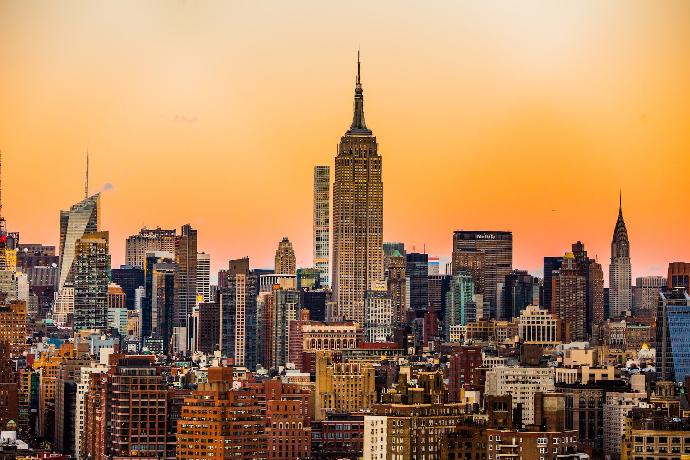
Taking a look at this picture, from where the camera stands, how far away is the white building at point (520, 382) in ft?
203

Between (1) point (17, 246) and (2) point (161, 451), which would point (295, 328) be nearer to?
(1) point (17, 246)

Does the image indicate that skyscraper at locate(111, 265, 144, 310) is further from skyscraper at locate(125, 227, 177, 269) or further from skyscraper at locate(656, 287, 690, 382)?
skyscraper at locate(656, 287, 690, 382)

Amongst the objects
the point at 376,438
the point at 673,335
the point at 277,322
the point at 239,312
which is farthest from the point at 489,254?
the point at 376,438

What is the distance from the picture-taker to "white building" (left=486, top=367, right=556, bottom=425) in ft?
203

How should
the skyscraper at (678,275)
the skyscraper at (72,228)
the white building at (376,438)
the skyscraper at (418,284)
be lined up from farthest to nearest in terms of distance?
the skyscraper at (418,284)
the skyscraper at (72,228)
the skyscraper at (678,275)
the white building at (376,438)

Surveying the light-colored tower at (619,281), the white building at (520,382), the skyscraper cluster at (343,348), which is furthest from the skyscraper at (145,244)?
the white building at (520,382)

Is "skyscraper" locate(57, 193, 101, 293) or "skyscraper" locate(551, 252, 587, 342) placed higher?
"skyscraper" locate(57, 193, 101, 293)

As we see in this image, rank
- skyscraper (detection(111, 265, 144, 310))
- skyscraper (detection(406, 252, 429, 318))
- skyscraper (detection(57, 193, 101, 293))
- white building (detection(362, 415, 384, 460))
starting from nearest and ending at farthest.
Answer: white building (detection(362, 415, 384, 460)) < skyscraper (detection(57, 193, 101, 293)) < skyscraper (detection(406, 252, 429, 318)) < skyscraper (detection(111, 265, 144, 310))

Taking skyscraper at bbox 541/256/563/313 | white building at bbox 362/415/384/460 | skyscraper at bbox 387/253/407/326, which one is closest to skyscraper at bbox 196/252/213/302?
skyscraper at bbox 387/253/407/326

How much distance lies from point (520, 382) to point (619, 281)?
108 feet

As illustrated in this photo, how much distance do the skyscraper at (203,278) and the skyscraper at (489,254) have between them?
10636 mm

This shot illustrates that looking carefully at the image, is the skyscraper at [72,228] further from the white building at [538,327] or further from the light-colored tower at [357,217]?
the white building at [538,327]

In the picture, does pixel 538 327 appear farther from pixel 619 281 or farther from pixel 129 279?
pixel 129 279

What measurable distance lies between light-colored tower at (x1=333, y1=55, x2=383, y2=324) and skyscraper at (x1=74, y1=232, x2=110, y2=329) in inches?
407
